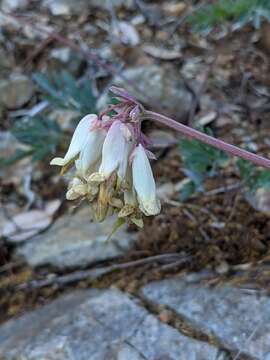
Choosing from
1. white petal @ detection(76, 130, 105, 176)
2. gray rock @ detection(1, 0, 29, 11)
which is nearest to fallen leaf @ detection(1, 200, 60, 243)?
white petal @ detection(76, 130, 105, 176)

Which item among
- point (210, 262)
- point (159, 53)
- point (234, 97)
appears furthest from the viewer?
point (159, 53)

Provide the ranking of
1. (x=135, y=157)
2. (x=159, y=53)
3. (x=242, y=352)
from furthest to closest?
1. (x=159, y=53)
2. (x=242, y=352)
3. (x=135, y=157)

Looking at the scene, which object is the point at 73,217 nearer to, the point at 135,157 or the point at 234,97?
the point at 234,97

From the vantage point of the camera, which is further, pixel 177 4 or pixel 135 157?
pixel 177 4

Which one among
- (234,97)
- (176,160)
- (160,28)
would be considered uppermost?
(160,28)

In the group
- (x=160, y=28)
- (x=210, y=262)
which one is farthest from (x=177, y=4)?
(x=210, y=262)

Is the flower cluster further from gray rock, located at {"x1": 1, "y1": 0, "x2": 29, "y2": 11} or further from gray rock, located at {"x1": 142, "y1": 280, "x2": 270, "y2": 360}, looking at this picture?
gray rock, located at {"x1": 1, "y1": 0, "x2": 29, "y2": 11}
